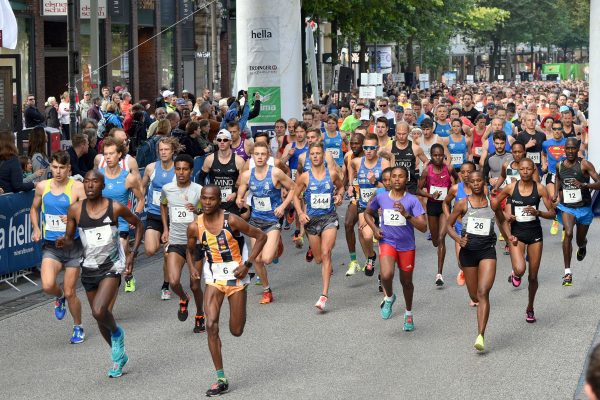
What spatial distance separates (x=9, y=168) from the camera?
14.5 meters

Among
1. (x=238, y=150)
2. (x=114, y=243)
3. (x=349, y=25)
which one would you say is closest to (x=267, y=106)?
(x=238, y=150)

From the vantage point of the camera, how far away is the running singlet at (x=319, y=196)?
554 inches

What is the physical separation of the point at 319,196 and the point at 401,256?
2.16m

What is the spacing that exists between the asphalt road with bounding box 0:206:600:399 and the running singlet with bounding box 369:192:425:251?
790mm

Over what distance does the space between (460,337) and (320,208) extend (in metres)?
2.92

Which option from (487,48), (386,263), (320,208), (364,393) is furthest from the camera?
(487,48)

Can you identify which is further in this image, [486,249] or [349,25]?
[349,25]

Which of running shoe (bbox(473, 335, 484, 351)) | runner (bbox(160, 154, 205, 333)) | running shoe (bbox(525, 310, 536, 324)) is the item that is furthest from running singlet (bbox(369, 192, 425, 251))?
runner (bbox(160, 154, 205, 333))

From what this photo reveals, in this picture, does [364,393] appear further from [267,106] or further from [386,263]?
[267,106]

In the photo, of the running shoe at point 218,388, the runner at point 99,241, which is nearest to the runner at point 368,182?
the runner at point 99,241

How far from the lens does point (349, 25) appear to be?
42531 mm

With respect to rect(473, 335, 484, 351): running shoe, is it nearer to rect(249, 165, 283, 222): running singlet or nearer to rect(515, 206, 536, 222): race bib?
rect(515, 206, 536, 222): race bib

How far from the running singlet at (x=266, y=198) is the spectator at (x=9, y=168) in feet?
8.84

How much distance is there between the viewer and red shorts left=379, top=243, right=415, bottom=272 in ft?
39.8
